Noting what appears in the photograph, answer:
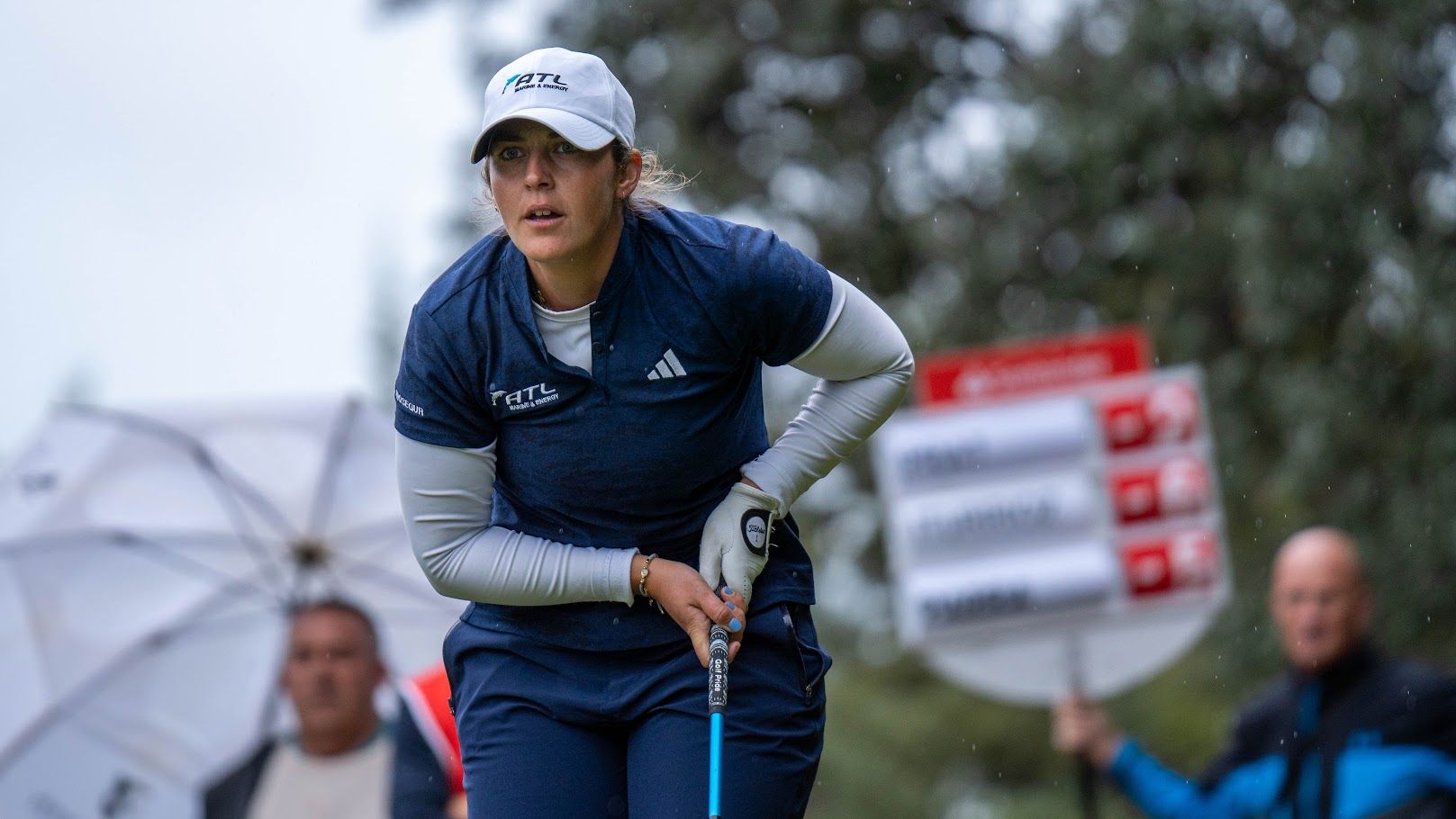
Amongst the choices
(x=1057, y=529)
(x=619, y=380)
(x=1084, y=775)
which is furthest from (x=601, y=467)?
(x=1057, y=529)

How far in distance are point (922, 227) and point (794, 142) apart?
4.90 ft

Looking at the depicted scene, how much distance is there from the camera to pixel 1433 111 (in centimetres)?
1081

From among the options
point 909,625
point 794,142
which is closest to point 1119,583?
point 909,625

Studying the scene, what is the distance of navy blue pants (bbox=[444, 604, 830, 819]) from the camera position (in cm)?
327

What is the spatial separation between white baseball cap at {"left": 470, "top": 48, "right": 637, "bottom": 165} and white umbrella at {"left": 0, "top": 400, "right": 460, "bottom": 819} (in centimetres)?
428

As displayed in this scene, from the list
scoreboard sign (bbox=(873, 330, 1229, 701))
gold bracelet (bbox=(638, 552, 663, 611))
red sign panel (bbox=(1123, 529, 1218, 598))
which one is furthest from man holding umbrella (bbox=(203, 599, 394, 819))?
gold bracelet (bbox=(638, 552, 663, 611))

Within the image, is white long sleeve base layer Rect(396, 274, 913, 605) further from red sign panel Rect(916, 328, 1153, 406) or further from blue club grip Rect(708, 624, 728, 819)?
red sign panel Rect(916, 328, 1153, 406)

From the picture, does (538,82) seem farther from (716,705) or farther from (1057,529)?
(1057,529)

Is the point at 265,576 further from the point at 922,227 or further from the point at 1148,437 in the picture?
the point at 922,227

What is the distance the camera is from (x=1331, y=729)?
5.23 meters

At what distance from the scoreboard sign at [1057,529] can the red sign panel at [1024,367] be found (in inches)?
1.0

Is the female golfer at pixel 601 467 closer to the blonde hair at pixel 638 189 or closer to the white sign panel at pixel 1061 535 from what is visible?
the blonde hair at pixel 638 189

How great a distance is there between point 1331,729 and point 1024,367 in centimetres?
279

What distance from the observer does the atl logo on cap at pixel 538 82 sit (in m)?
3.25
